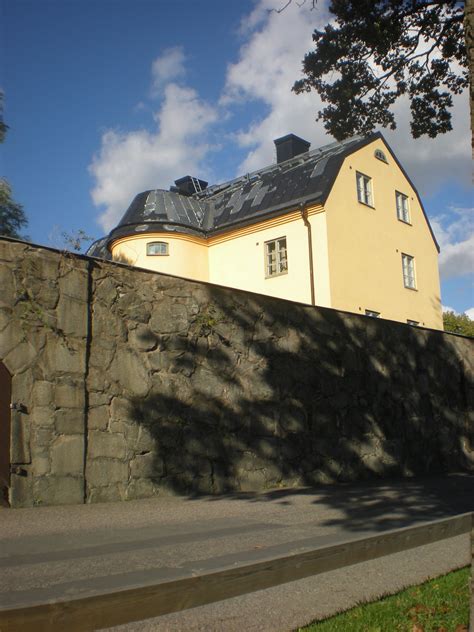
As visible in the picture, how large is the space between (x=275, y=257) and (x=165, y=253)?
4.58m

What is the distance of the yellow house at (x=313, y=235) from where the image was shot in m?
25.7

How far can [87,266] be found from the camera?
8.75 m

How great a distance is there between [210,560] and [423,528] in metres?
2.29

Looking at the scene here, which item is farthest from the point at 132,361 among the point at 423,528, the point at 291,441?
the point at 423,528

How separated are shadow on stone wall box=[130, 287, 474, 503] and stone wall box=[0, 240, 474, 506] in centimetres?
2

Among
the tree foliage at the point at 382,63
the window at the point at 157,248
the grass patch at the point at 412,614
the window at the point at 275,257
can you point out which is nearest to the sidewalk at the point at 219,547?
the grass patch at the point at 412,614

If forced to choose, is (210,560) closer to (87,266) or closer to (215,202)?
(87,266)

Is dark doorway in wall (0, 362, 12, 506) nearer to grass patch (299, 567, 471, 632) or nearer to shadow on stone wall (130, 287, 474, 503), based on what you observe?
shadow on stone wall (130, 287, 474, 503)

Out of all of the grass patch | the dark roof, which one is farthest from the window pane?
the grass patch

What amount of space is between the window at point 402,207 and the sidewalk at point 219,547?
72.2ft

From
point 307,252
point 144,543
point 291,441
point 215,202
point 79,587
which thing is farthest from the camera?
point 215,202

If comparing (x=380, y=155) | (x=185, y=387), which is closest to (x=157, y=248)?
(x=380, y=155)

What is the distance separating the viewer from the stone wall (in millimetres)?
8008

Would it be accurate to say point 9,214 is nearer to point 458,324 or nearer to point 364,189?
point 364,189
